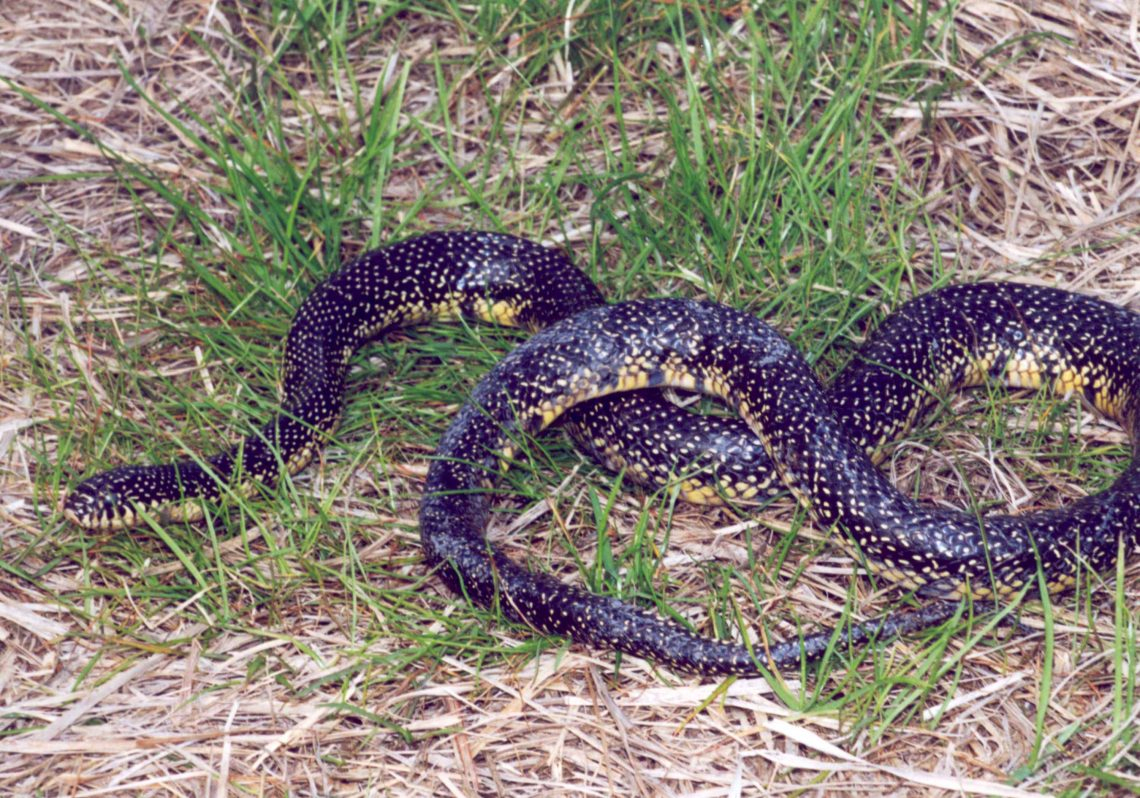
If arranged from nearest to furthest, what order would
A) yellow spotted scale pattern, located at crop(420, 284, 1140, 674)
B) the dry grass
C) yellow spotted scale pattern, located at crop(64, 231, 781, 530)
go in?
the dry grass, yellow spotted scale pattern, located at crop(420, 284, 1140, 674), yellow spotted scale pattern, located at crop(64, 231, 781, 530)

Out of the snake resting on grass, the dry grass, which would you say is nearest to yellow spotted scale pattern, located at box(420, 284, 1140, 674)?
the snake resting on grass

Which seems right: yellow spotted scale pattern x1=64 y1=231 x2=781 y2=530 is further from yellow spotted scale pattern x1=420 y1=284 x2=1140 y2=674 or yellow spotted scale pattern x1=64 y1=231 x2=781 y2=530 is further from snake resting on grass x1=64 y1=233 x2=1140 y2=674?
yellow spotted scale pattern x1=420 y1=284 x2=1140 y2=674

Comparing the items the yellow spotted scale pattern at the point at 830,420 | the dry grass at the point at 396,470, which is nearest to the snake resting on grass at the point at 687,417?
the yellow spotted scale pattern at the point at 830,420

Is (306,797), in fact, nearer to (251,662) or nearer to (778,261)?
(251,662)

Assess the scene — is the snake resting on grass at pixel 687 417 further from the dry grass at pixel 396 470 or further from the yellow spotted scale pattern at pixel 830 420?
the dry grass at pixel 396 470

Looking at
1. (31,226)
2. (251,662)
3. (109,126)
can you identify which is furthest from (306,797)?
(109,126)

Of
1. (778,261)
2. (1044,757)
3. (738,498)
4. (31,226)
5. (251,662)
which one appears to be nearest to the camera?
(1044,757)
